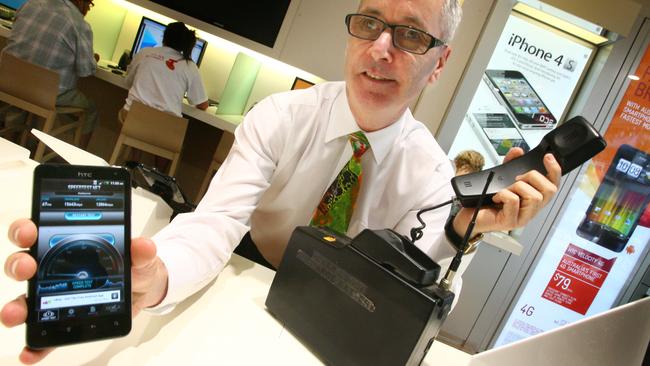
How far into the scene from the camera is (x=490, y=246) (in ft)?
9.98

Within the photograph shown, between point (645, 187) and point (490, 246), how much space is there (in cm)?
121

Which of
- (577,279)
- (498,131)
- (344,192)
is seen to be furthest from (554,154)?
(577,279)

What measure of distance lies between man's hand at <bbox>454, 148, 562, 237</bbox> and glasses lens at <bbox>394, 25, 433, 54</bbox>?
0.41m

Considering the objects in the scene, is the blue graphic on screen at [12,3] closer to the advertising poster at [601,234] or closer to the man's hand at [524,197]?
the man's hand at [524,197]

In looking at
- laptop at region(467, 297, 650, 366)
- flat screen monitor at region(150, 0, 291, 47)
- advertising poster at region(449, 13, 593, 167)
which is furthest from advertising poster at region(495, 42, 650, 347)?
laptop at region(467, 297, 650, 366)

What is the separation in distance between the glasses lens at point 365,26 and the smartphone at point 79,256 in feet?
2.37

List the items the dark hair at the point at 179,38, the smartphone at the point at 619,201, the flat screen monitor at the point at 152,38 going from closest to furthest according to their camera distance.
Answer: the smartphone at the point at 619,201, the dark hair at the point at 179,38, the flat screen monitor at the point at 152,38

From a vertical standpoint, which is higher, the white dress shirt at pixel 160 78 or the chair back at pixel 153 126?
the white dress shirt at pixel 160 78

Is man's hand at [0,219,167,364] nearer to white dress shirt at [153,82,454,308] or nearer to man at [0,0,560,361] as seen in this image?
man at [0,0,560,361]

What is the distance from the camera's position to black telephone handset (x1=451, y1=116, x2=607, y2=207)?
2.92 ft

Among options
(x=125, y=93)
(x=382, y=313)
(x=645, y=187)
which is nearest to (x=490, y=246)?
(x=645, y=187)

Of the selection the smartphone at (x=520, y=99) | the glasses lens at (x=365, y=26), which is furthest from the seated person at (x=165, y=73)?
the glasses lens at (x=365, y=26)

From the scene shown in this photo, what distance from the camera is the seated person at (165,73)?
322 cm

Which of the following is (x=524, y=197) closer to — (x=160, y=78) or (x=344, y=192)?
(x=344, y=192)
